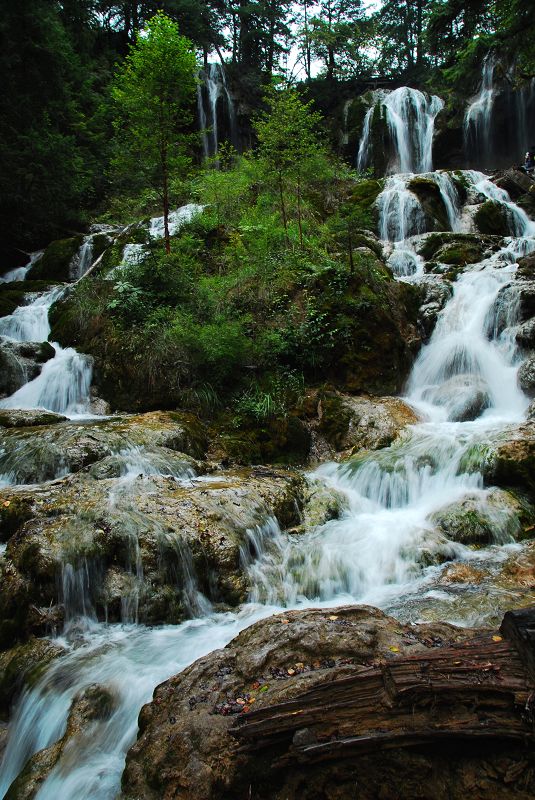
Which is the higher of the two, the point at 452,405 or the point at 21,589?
the point at 452,405

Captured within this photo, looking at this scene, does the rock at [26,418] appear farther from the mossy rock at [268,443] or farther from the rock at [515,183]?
the rock at [515,183]

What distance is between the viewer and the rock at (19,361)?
8891mm

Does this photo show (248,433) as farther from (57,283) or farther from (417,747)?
(57,283)

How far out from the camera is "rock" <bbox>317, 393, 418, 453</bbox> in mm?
8131

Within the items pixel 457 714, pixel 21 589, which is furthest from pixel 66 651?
pixel 457 714

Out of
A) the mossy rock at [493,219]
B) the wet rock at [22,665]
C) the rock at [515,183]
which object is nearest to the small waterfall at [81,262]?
the wet rock at [22,665]

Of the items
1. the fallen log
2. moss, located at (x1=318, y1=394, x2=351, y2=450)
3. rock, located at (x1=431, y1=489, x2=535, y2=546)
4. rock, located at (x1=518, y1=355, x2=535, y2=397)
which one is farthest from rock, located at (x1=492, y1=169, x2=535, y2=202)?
the fallen log

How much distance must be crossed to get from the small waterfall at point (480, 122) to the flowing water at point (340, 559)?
16994mm

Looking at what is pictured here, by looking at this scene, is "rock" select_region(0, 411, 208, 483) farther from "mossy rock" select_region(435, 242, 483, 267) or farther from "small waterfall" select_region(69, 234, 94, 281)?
"mossy rock" select_region(435, 242, 483, 267)

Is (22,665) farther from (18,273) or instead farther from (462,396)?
(18,273)

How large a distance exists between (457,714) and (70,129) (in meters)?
22.4

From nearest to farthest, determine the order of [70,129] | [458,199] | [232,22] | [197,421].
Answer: [197,421], [458,199], [70,129], [232,22]

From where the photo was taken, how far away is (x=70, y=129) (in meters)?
18.8

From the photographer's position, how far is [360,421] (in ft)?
27.7
